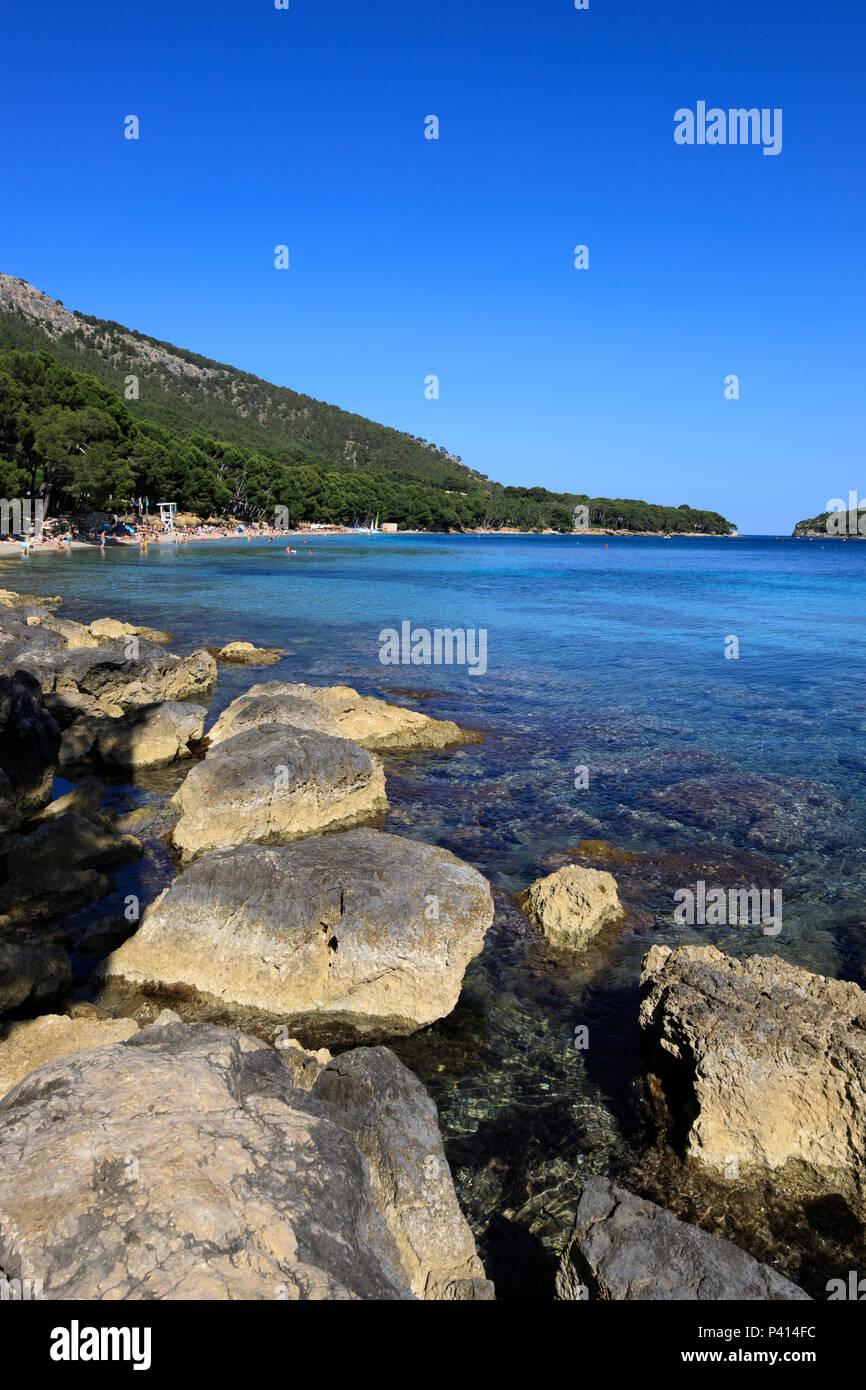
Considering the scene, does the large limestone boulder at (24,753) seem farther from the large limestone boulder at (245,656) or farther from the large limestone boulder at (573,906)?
the large limestone boulder at (245,656)

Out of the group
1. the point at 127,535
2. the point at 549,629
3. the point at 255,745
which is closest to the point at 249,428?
the point at 127,535

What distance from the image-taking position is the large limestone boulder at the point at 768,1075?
21.5ft

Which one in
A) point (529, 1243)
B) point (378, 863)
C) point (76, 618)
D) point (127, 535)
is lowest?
point (529, 1243)

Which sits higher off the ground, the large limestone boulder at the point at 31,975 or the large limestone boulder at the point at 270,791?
the large limestone boulder at the point at 270,791

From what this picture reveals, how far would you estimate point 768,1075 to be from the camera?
6.65 metres

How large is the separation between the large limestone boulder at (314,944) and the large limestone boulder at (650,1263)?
3.44 meters

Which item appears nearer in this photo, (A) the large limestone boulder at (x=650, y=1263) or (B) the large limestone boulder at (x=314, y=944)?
(A) the large limestone boulder at (x=650, y=1263)

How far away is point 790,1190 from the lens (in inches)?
254

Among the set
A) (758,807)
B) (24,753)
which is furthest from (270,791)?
(758,807)

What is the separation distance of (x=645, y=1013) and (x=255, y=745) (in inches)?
312

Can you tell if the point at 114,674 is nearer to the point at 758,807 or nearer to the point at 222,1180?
A: the point at 758,807

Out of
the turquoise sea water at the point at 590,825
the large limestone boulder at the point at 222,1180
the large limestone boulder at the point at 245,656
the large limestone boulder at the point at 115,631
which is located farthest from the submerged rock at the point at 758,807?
the large limestone boulder at the point at 115,631
